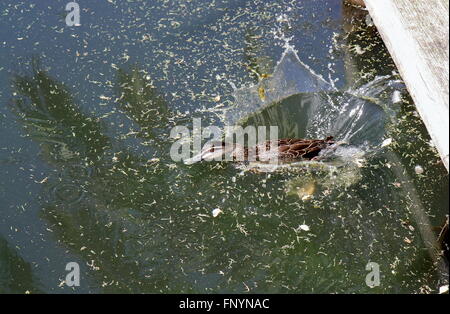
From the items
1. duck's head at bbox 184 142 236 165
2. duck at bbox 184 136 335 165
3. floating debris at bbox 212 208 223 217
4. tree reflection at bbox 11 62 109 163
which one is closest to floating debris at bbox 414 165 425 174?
duck at bbox 184 136 335 165

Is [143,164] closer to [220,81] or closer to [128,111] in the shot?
[128,111]

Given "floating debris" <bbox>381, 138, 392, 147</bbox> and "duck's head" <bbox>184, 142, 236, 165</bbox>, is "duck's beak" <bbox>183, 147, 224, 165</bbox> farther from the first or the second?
"floating debris" <bbox>381, 138, 392, 147</bbox>

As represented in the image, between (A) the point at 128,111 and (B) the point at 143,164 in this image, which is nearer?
(B) the point at 143,164

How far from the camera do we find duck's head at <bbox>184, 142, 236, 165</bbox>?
13.5ft

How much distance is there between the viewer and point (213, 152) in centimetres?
416

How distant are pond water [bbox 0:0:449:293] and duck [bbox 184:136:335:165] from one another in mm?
67

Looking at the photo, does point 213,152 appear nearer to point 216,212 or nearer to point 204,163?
point 204,163

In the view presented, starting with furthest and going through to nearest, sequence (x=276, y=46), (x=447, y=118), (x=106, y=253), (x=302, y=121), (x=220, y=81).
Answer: (x=276, y=46)
(x=220, y=81)
(x=302, y=121)
(x=106, y=253)
(x=447, y=118)

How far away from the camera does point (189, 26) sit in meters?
5.18

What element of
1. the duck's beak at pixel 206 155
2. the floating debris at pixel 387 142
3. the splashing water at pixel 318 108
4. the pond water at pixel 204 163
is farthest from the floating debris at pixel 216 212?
the floating debris at pixel 387 142

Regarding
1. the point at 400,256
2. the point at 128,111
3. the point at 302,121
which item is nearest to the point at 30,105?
the point at 128,111

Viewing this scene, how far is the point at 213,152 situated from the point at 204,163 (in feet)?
0.31

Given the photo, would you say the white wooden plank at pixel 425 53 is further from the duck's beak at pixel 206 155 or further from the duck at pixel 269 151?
the duck's beak at pixel 206 155
